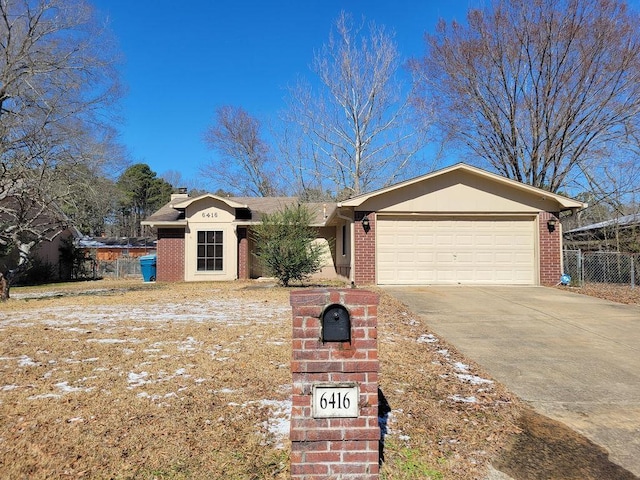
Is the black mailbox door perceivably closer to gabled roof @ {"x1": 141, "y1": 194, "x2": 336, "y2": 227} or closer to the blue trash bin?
gabled roof @ {"x1": 141, "y1": 194, "x2": 336, "y2": 227}

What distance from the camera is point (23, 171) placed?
1072 cm

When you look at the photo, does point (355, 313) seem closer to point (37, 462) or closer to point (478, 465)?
point (478, 465)

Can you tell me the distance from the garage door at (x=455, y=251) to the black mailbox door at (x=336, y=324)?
34.4 feet

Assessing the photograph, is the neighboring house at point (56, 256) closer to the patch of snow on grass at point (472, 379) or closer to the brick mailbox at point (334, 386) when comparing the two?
the patch of snow on grass at point (472, 379)

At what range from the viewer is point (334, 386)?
2.51 m

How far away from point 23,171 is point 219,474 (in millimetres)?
10962

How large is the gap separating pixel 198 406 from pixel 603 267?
15165mm

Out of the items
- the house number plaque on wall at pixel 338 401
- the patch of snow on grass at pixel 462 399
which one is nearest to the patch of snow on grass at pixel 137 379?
the house number plaque on wall at pixel 338 401

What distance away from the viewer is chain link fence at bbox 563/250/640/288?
13781mm

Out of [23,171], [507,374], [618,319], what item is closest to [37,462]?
[507,374]

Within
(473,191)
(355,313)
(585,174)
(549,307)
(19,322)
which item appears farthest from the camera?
(585,174)

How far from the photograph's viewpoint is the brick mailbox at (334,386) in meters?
2.49

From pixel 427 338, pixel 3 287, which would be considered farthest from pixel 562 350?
pixel 3 287

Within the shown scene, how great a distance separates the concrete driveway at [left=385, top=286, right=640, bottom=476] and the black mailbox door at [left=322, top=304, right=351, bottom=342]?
201 cm
